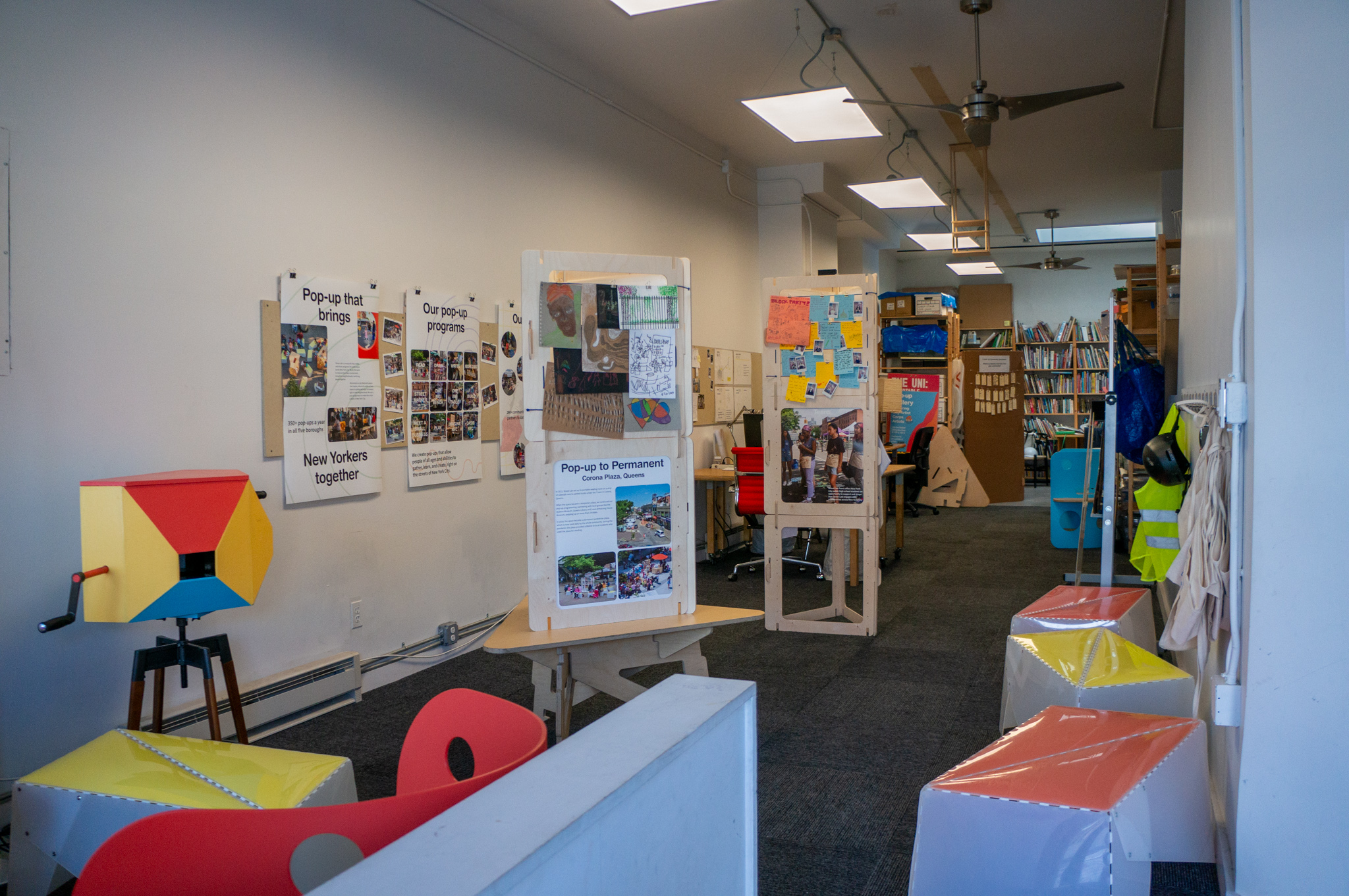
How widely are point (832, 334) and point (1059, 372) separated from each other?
978 cm

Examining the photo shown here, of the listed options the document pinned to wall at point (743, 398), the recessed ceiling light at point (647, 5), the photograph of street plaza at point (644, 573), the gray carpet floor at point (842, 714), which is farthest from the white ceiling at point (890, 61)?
the gray carpet floor at point (842, 714)

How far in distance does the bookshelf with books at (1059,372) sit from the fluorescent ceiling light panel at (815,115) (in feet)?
26.7

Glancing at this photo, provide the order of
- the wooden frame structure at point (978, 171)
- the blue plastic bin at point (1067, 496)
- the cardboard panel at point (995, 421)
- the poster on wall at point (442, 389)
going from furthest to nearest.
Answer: the cardboard panel at point (995, 421), the blue plastic bin at point (1067, 496), the wooden frame structure at point (978, 171), the poster on wall at point (442, 389)

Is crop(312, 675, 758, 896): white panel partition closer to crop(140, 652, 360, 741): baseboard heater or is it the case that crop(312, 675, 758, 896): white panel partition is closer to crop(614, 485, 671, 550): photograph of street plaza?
crop(614, 485, 671, 550): photograph of street plaza

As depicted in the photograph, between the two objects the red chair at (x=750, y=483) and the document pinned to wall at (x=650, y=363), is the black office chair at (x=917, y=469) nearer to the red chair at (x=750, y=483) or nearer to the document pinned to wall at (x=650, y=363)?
the red chair at (x=750, y=483)

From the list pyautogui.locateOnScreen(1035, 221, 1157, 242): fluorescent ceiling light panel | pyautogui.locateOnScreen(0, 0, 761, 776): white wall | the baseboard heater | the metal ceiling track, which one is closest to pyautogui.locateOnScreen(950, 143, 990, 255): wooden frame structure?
the metal ceiling track

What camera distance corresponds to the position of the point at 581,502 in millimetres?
2762

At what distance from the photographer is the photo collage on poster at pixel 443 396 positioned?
4.24 m

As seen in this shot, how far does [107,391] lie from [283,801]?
1.79m

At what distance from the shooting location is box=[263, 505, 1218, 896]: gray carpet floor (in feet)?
8.20

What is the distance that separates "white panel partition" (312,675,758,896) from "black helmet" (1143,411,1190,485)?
6.32ft

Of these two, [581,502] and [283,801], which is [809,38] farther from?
[283,801]

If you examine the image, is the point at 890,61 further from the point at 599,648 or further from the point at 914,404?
the point at 914,404

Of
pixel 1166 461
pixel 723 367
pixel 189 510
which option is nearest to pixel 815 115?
pixel 723 367
